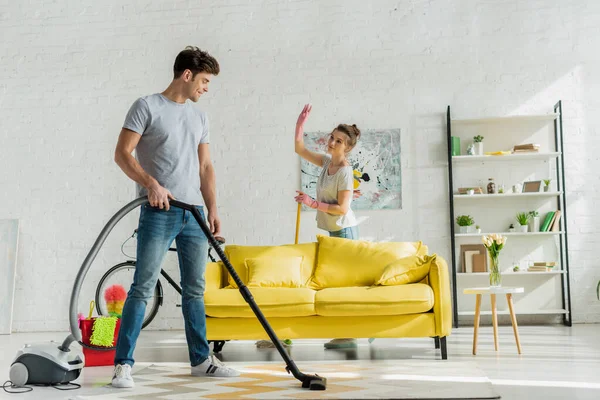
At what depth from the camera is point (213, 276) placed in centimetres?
473

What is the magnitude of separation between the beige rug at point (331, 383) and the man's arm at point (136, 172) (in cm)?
86

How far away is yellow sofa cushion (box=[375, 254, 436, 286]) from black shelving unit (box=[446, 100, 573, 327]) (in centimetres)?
204

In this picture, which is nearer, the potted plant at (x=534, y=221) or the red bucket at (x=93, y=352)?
the red bucket at (x=93, y=352)

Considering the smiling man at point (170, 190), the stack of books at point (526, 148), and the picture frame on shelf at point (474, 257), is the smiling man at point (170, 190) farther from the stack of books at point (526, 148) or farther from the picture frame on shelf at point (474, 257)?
the stack of books at point (526, 148)

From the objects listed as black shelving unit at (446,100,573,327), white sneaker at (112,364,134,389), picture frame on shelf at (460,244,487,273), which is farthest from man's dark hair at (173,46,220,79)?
picture frame on shelf at (460,244,487,273)

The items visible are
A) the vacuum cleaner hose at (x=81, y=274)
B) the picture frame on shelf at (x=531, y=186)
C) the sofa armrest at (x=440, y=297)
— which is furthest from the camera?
the picture frame on shelf at (x=531, y=186)

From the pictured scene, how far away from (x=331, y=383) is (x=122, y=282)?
4014mm

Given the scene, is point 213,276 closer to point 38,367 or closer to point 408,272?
point 408,272

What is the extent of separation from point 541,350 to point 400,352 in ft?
3.07

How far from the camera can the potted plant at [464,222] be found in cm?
653

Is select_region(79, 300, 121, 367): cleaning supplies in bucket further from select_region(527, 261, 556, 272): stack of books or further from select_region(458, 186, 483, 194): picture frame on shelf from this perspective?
select_region(527, 261, 556, 272): stack of books

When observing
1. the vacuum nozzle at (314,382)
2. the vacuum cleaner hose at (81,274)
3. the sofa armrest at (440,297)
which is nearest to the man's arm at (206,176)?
the vacuum cleaner hose at (81,274)

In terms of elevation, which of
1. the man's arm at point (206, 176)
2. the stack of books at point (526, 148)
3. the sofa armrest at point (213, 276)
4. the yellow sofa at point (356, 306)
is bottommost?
the yellow sofa at point (356, 306)

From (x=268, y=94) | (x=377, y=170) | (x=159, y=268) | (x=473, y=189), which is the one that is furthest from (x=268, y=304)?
(x=268, y=94)
